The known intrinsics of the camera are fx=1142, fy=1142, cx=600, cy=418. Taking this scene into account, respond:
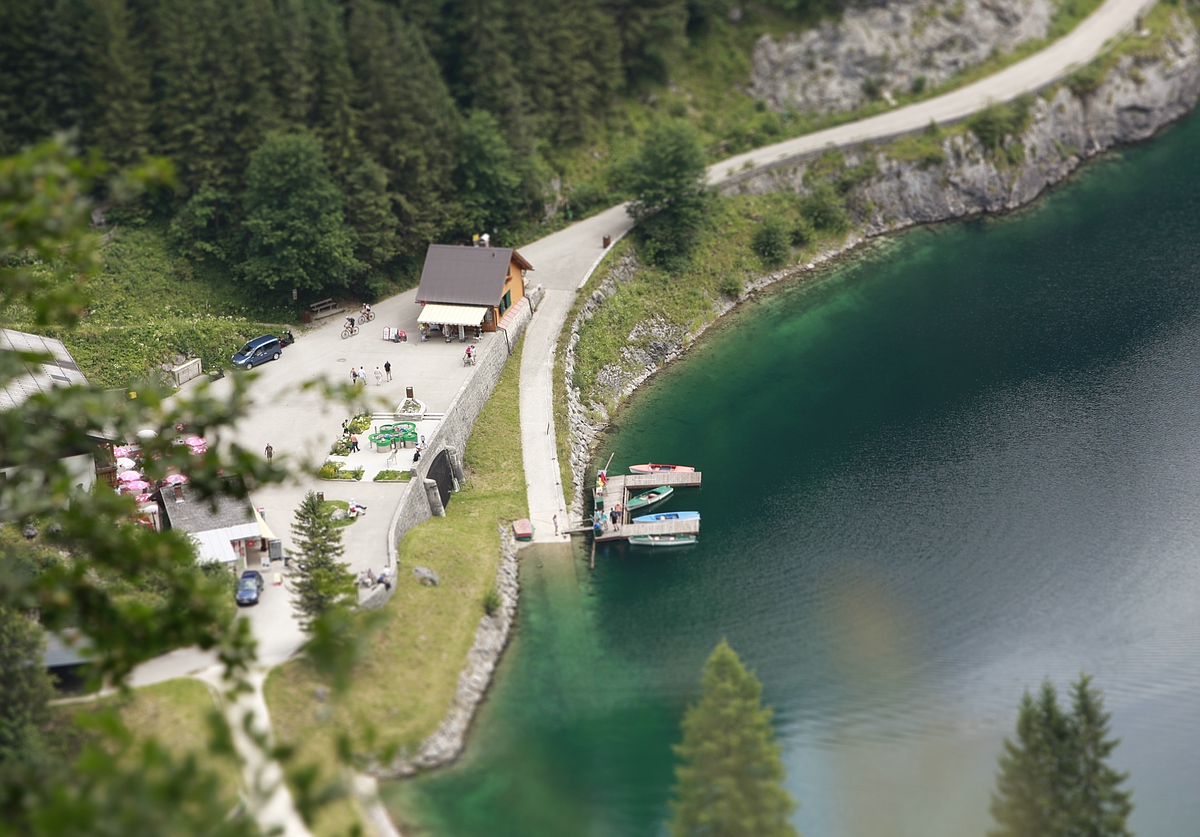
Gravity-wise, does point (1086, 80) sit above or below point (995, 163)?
above

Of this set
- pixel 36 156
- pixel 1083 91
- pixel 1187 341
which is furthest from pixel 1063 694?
pixel 1083 91

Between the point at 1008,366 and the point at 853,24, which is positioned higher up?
the point at 853,24

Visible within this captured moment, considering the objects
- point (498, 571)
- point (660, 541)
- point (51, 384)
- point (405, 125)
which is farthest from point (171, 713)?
point (405, 125)

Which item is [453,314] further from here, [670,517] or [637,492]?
[670,517]

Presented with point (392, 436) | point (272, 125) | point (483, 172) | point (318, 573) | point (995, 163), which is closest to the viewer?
point (318, 573)

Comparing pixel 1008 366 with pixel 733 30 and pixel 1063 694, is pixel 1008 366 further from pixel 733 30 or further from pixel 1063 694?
pixel 733 30

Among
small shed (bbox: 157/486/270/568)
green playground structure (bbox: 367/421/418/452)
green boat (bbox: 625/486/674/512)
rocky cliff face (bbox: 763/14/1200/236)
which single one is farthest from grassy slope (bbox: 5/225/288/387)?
rocky cliff face (bbox: 763/14/1200/236)
